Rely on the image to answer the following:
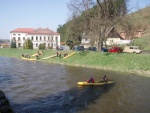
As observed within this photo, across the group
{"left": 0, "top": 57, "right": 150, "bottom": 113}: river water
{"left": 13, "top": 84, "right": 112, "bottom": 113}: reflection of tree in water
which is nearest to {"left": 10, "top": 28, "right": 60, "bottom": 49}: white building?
{"left": 0, "top": 57, "right": 150, "bottom": 113}: river water

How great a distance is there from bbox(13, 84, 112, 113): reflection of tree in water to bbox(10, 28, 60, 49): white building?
79.1 metres

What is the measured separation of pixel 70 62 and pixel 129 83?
21.0 metres

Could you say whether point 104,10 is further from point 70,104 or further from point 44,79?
point 70,104

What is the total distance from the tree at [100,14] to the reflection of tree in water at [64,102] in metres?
25.4

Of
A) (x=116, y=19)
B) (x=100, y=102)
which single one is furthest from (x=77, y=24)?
(x=100, y=102)

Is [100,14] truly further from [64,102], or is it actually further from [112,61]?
[64,102]

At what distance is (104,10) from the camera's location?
50.5m

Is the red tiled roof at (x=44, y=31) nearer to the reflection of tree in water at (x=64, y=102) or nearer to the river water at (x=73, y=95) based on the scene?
the river water at (x=73, y=95)

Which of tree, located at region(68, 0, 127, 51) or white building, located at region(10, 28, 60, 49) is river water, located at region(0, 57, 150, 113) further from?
white building, located at region(10, 28, 60, 49)

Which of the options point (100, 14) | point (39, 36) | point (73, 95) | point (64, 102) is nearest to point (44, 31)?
point (39, 36)

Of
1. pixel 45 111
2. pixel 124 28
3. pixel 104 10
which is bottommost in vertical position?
pixel 45 111

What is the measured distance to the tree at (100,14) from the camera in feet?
160

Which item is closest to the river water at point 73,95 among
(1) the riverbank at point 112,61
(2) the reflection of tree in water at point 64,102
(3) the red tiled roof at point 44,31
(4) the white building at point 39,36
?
(2) the reflection of tree in water at point 64,102

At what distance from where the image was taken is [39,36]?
10631 cm
